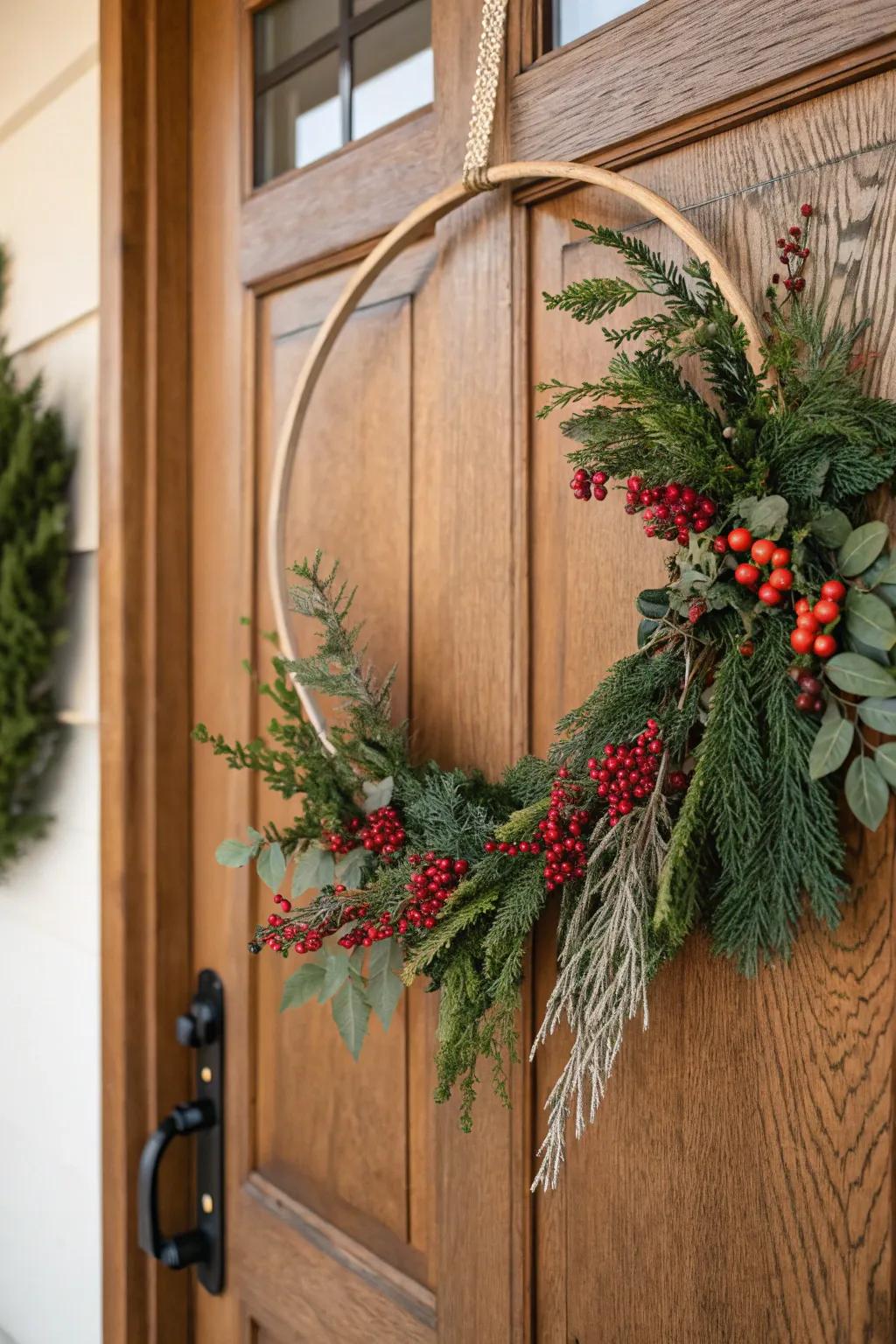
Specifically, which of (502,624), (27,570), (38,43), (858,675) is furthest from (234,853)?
(38,43)

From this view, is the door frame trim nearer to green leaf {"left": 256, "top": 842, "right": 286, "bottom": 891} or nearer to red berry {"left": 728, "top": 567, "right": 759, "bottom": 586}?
green leaf {"left": 256, "top": 842, "right": 286, "bottom": 891}

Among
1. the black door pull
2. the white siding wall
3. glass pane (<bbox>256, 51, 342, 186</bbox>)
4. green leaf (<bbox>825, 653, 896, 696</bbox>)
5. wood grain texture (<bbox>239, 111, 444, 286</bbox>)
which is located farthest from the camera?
the white siding wall

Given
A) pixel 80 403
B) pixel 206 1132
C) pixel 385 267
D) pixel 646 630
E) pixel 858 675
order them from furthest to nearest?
1. pixel 80 403
2. pixel 206 1132
3. pixel 385 267
4. pixel 646 630
5. pixel 858 675

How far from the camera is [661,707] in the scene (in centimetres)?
64

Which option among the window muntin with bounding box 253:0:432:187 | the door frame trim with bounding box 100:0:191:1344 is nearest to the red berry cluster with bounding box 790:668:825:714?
the window muntin with bounding box 253:0:432:187

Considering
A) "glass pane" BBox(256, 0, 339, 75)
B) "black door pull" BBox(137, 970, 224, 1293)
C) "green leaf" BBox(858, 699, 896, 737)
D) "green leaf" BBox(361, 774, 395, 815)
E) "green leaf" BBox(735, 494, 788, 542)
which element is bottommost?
"black door pull" BBox(137, 970, 224, 1293)

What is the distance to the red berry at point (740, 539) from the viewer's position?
56 cm

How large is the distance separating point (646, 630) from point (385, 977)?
1.08 ft

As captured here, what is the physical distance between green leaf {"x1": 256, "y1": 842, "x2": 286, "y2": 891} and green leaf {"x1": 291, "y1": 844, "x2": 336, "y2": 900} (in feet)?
0.06

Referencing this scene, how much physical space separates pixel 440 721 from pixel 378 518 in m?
0.21

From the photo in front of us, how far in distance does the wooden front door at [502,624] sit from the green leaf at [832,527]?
A: 4.1 inches

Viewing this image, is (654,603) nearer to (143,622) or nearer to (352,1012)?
(352,1012)

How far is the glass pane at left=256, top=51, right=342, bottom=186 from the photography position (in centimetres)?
101

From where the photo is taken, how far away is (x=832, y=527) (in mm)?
569
